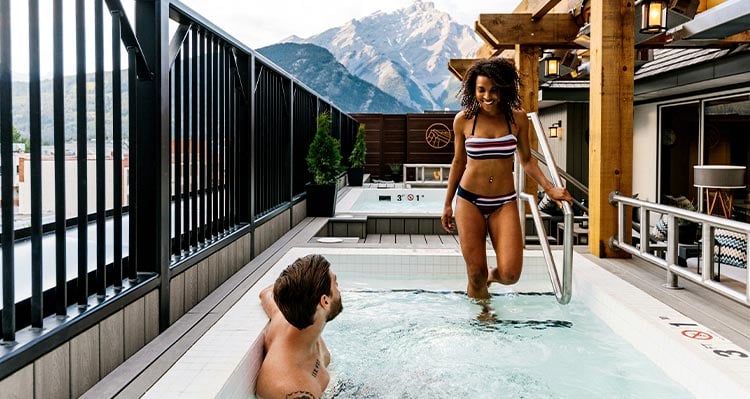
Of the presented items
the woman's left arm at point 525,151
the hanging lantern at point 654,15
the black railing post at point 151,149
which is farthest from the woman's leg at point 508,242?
the hanging lantern at point 654,15

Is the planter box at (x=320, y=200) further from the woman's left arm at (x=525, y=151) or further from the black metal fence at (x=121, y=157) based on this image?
the woman's left arm at (x=525, y=151)

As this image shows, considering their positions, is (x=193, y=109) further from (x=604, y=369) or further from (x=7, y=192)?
(x=604, y=369)

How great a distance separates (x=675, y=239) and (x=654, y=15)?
7.41 feet

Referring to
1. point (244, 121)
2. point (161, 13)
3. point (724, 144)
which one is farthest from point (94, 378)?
point (724, 144)

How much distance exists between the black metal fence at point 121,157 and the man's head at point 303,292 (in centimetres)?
69

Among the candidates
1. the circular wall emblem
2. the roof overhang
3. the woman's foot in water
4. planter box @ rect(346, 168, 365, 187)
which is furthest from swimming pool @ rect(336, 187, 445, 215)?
the woman's foot in water

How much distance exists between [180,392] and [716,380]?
193 centimetres

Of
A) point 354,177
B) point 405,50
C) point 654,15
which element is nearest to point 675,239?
point 654,15

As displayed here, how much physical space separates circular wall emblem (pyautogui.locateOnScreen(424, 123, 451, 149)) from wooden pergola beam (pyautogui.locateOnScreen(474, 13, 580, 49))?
476 inches

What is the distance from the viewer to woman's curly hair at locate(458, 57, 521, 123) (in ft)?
10.7

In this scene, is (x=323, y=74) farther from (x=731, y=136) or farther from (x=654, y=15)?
(x=654, y=15)

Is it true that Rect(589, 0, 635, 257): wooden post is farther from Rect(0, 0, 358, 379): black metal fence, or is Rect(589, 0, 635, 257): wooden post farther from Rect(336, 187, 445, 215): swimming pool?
Rect(336, 187, 445, 215): swimming pool

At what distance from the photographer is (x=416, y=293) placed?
14.3 ft

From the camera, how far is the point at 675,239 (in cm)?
358
